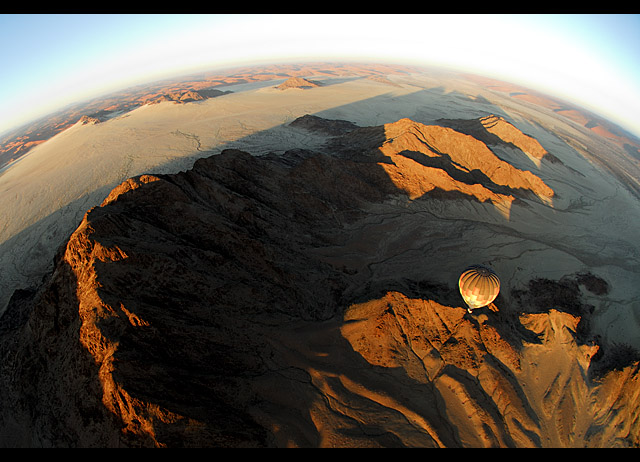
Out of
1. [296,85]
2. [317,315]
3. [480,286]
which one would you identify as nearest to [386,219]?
[480,286]

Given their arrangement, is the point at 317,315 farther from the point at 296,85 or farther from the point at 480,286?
the point at 296,85

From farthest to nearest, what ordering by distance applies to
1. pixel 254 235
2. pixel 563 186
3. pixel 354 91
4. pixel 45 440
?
1. pixel 354 91
2. pixel 563 186
3. pixel 254 235
4. pixel 45 440

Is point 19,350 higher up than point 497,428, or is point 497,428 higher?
point 19,350

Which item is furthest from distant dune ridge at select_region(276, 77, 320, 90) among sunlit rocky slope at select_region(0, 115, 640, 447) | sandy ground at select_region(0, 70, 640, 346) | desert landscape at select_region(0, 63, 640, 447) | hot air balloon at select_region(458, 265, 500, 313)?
hot air balloon at select_region(458, 265, 500, 313)

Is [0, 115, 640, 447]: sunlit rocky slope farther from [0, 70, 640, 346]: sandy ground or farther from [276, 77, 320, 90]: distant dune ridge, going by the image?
[276, 77, 320, 90]: distant dune ridge

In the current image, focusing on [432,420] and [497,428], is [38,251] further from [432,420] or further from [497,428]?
[497,428]

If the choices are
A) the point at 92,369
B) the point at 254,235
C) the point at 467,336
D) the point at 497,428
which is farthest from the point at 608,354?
the point at 92,369
